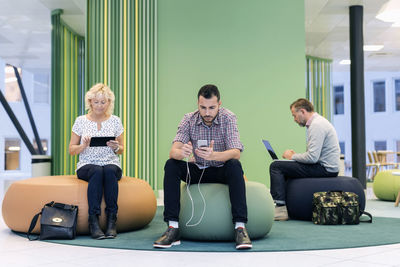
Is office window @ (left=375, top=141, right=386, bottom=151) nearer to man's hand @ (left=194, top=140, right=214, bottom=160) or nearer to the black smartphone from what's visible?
the black smartphone

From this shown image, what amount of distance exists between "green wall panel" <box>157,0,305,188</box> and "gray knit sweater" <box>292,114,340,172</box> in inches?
72.9

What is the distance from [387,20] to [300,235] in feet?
21.3

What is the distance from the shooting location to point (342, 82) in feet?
64.3

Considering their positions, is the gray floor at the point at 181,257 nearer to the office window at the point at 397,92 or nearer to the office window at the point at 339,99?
the office window at the point at 397,92

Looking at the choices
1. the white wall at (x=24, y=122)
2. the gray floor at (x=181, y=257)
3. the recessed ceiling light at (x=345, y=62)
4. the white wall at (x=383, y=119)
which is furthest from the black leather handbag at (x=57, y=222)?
the white wall at (x=383, y=119)

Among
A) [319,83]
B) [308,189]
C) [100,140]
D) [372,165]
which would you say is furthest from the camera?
[319,83]

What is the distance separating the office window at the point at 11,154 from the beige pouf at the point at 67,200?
621 inches

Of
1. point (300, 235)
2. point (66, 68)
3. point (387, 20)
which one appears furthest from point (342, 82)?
point (300, 235)

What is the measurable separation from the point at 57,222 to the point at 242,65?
150 inches

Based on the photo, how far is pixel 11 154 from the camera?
61.2 ft

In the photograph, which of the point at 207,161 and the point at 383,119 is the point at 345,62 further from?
the point at 207,161

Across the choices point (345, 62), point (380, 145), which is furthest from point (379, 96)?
point (345, 62)

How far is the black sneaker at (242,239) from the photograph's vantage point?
9.70ft

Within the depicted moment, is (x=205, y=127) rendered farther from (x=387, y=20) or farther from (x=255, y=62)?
(x=387, y=20)
